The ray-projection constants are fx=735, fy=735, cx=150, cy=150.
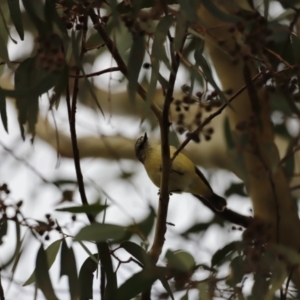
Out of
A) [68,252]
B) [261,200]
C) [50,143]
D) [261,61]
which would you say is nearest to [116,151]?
[50,143]

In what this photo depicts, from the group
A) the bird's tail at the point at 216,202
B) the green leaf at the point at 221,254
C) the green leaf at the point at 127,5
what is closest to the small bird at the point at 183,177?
the bird's tail at the point at 216,202

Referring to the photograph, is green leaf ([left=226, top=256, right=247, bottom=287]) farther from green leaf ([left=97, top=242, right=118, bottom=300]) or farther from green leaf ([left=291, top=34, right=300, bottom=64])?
green leaf ([left=291, top=34, right=300, bottom=64])

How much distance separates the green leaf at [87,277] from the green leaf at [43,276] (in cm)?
7

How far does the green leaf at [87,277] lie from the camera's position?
136 centimetres

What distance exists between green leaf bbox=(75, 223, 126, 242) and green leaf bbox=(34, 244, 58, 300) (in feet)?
0.38

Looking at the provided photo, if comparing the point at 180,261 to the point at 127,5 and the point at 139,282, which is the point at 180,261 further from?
the point at 127,5

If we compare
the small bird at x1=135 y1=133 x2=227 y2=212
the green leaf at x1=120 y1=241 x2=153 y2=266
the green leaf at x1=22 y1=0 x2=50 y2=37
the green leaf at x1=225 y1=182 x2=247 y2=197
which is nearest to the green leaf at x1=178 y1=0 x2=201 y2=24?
the green leaf at x1=22 y1=0 x2=50 y2=37

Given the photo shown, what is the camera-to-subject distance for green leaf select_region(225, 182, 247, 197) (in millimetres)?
2537

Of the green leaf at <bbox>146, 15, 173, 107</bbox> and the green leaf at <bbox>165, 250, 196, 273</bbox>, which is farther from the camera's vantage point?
the green leaf at <bbox>165, 250, 196, 273</bbox>

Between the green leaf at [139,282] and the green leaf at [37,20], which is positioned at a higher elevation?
the green leaf at [37,20]

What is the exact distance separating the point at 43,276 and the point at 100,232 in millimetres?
163

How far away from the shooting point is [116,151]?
296 centimetres

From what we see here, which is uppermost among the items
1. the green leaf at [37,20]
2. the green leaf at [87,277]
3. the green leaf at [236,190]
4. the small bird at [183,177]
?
the green leaf at [236,190]

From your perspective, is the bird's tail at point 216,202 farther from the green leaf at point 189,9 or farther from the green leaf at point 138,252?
the green leaf at point 189,9
